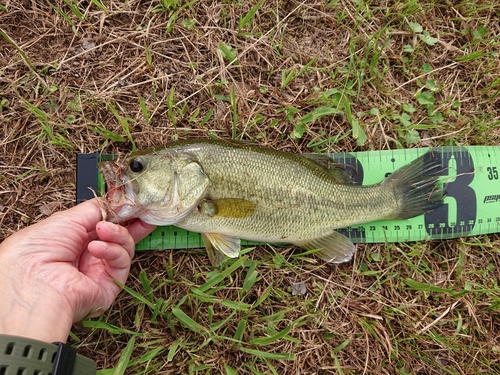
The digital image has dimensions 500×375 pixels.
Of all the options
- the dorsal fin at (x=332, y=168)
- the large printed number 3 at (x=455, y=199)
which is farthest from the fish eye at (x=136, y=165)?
the large printed number 3 at (x=455, y=199)

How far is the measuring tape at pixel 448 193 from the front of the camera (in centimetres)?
356

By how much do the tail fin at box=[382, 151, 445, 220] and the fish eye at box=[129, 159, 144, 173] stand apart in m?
2.15

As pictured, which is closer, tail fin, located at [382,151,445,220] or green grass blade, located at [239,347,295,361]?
green grass blade, located at [239,347,295,361]

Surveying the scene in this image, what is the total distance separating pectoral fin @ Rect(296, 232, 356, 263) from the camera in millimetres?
3424

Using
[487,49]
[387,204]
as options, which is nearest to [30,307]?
[387,204]

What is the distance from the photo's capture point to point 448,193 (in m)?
3.60

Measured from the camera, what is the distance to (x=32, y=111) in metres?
3.45

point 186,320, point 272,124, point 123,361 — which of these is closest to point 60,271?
point 123,361

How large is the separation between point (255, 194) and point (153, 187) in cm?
83

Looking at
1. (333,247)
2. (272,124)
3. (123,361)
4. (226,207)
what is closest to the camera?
(123,361)

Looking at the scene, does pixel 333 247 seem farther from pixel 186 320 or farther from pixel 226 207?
pixel 186 320

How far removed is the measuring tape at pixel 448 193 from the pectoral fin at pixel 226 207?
0.50m

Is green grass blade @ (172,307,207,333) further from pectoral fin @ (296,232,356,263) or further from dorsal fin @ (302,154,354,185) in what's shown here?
dorsal fin @ (302,154,354,185)

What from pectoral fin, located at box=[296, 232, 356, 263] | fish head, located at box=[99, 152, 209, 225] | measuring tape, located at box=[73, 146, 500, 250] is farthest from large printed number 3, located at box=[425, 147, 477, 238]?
fish head, located at box=[99, 152, 209, 225]
